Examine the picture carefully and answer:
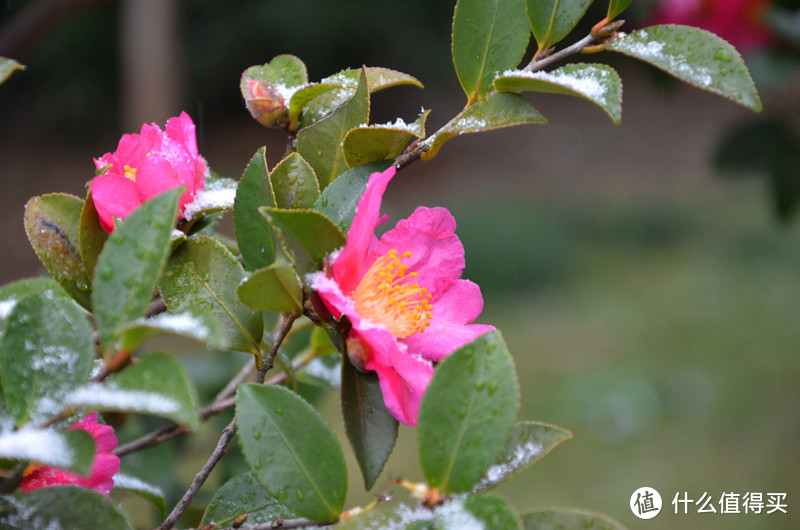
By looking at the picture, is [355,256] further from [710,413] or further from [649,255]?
[649,255]

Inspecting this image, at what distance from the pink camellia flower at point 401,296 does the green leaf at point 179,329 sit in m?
0.09

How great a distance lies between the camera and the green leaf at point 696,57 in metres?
0.45

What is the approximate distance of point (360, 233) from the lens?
1.43ft

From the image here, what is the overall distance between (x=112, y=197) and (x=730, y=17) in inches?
63.0

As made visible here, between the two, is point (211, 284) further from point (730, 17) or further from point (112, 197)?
point (730, 17)

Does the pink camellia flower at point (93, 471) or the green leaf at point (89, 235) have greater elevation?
the green leaf at point (89, 235)

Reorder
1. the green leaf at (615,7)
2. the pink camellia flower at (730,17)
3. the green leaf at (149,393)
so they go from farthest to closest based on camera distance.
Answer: the pink camellia flower at (730,17) < the green leaf at (615,7) < the green leaf at (149,393)

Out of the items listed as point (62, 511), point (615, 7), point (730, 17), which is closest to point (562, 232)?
point (730, 17)

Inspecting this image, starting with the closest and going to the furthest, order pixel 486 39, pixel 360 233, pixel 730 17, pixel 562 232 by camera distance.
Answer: pixel 360 233, pixel 486 39, pixel 730 17, pixel 562 232

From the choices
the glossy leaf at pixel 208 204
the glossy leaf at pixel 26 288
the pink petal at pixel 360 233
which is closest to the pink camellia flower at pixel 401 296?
the pink petal at pixel 360 233

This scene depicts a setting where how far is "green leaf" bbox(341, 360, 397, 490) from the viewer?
0.42 metres

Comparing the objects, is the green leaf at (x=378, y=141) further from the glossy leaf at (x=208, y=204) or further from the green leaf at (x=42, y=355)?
the green leaf at (x=42, y=355)

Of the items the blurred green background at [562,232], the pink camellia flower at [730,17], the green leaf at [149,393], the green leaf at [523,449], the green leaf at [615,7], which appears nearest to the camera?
the green leaf at [149,393]

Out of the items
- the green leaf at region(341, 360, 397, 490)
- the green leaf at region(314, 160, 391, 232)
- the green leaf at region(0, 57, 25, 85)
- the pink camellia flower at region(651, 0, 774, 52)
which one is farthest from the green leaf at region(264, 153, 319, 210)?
the pink camellia flower at region(651, 0, 774, 52)
